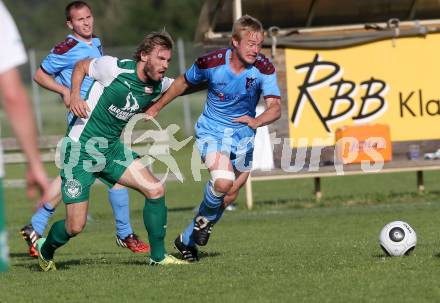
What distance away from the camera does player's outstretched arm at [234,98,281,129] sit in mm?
9594

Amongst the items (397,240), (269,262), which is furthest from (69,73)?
(397,240)

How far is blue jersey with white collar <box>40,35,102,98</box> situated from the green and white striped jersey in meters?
1.81

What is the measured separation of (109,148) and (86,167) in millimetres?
252

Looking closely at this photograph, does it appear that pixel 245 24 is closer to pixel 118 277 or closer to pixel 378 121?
pixel 118 277

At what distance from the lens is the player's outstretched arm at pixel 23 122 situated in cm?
460

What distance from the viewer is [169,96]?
32.9ft

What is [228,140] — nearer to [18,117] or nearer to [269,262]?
[269,262]

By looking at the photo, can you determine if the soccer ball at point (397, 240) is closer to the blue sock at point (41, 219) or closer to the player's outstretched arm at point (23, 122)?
the blue sock at point (41, 219)

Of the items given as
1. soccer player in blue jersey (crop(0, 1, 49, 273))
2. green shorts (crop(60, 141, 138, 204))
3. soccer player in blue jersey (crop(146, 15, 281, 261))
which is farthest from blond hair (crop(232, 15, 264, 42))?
soccer player in blue jersey (crop(0, 1, 49, 273))

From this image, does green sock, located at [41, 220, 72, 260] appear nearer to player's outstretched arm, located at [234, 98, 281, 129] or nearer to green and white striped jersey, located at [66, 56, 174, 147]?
green and white striped jersey, located at [66, 56, 174, 147]

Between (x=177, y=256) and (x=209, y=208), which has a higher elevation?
(x=209, y=208)

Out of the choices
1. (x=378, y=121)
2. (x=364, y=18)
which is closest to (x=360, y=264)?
(x=378, y=121)

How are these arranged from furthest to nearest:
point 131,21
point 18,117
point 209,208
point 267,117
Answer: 1. point 131,21
2. point 209,208
3. point 267,117
4. point 18,117

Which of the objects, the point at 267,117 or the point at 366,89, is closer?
the point at 267,117
